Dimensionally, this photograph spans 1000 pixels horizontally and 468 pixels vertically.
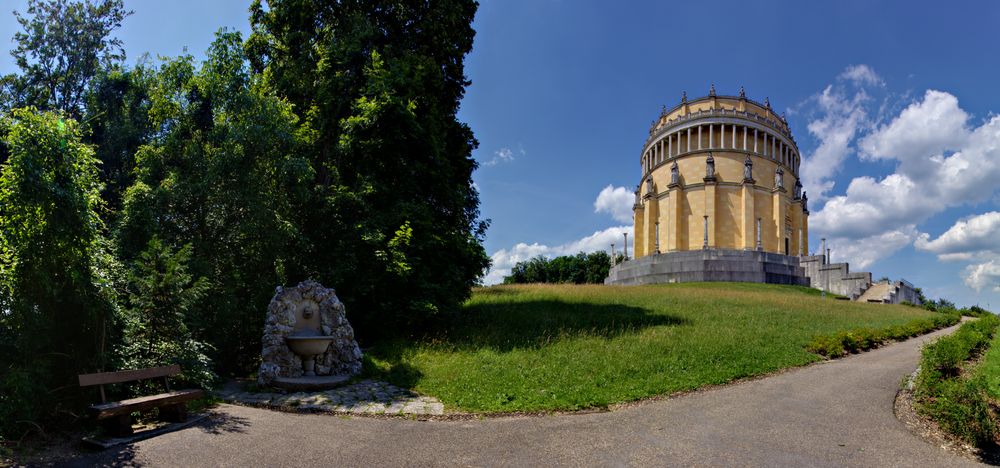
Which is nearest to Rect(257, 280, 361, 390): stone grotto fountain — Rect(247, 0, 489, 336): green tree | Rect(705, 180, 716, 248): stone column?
Rect(247, 0, 489, 336): green tree

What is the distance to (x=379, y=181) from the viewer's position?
53.2 ft

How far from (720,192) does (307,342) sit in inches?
1995

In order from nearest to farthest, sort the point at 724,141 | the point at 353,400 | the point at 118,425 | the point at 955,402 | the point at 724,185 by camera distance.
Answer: the point at 955,402 < the point at 118,425 < the point at 353,400 < the point at 724,185 < the point at 724,141

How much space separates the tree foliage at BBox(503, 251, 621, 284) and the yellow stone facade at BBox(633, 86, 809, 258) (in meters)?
19.8

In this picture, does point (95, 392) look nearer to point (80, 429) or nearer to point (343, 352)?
point (80, 429)

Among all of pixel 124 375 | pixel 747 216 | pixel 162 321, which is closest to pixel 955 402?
pixel 124 375

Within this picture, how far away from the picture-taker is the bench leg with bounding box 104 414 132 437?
7.29 meters

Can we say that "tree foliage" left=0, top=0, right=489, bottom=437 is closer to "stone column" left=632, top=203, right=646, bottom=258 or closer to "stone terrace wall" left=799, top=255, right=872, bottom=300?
"stone terrace wall" left=799, top=255, right=872, bottom=300

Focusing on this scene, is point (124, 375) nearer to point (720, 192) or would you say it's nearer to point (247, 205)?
point (247, 205)

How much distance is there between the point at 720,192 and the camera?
52.3 m

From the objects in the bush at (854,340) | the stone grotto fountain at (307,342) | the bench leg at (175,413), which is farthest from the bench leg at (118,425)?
the bush at (854,340)

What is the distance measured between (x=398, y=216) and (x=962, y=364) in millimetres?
15323

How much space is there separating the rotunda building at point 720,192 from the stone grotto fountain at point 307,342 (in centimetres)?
3855

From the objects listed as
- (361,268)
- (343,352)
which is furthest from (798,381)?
(361,268)
